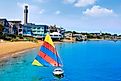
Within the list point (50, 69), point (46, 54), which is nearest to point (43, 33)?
point (50, 69)

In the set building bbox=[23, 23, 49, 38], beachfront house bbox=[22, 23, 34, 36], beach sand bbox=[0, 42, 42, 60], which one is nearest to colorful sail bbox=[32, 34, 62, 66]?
beach sand bbox=[0, 42, 42, 60]

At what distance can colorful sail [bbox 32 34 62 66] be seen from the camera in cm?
3909

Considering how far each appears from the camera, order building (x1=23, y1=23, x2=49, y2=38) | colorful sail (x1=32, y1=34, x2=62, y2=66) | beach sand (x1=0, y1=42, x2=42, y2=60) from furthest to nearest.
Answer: building (x1=23, y1=23, x2=49, y2=38), beach sand (x1=0, y1=42, x2=42, y2=60), colorful sail (x1=32, y1=34, x2=62, y2=66)

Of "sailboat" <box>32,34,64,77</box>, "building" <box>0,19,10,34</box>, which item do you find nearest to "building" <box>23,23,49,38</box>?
"building" <box>0,19,10,34</box>

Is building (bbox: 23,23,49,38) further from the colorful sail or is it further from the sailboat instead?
the colorful sail

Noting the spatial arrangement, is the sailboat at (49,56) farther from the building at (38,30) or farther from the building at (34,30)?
the building at (38,30)

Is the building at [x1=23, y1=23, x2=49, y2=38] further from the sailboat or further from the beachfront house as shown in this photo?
the sailboat

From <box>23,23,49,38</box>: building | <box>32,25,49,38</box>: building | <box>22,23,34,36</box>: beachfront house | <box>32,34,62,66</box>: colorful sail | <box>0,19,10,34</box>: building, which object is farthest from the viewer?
<box>32,25,49,38</box>: building

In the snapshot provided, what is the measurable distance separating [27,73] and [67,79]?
31.3 feet

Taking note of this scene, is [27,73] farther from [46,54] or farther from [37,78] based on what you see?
[46,54]

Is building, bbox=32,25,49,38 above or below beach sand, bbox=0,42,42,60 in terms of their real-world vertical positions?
above

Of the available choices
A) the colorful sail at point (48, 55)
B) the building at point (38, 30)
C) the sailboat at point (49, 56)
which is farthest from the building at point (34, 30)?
the colorful sail at point (48, 55)

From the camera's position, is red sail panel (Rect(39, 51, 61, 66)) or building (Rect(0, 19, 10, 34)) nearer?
red sail panel (Rect(39, 51, 61, 66))

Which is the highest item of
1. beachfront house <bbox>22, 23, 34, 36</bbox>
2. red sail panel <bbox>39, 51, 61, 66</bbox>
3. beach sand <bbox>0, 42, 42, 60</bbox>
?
beachfront house <bbox>22, 23, 34, 36</bbox>
